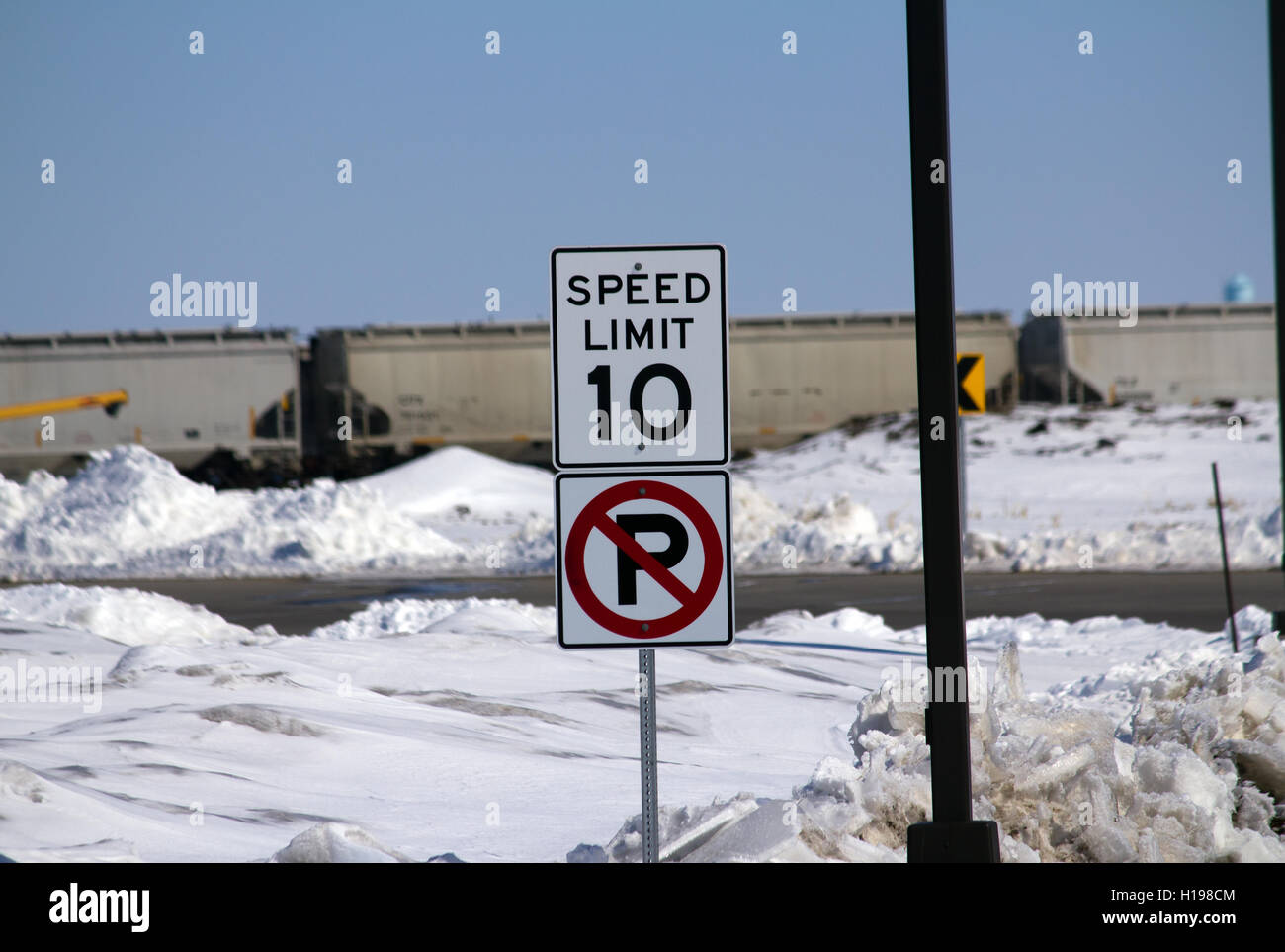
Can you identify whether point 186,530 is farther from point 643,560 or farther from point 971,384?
point 643,560

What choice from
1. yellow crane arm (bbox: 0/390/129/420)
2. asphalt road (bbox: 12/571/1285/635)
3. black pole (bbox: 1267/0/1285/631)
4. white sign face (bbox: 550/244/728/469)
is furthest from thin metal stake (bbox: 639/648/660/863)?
yellow crane arm (bbox: 0/390/129/420)

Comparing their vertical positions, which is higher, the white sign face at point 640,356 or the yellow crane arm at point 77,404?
the yellow crane arm at point 77,404

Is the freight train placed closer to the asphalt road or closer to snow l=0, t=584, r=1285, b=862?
the asphalt road

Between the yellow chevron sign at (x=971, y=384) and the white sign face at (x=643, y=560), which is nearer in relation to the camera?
the white sign face at (x=643, y=560)

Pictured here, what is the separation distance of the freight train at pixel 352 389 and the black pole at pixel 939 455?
2605cm

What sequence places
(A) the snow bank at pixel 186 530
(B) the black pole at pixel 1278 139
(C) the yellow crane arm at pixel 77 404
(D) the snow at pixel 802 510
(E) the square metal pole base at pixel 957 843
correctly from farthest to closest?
(C) the yellow crane arm at pixel 77 404 < (A) the snow bank at pixel 186 530 < (D) the snow at pixel 802 510 < (B) the black pole at pixel 1278 139 < (E) the square metal pole base at pixel 957 843

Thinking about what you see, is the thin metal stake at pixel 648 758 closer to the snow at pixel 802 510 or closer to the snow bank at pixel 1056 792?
the snow bank at pixel 1056 792

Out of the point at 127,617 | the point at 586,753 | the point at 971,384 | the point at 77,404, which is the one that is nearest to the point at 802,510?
the point at 971,384

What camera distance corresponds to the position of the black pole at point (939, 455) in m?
4.77

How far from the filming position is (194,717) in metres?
6.83

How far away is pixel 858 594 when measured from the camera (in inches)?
598

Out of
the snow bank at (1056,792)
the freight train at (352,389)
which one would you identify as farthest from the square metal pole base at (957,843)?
the freight train at (352,389)

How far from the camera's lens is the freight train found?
31094 millimetres
